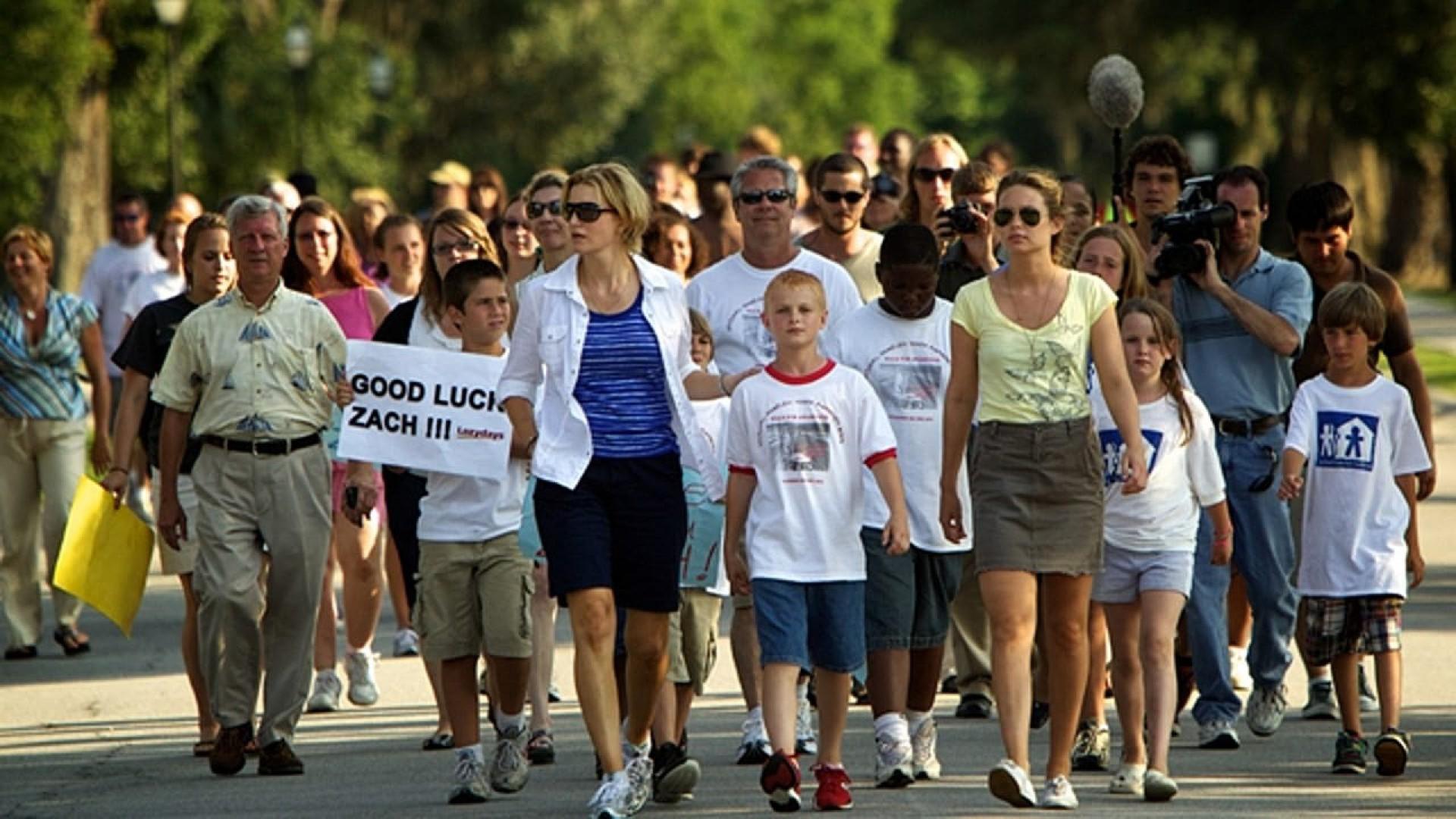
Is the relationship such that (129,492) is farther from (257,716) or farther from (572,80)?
(572,80)

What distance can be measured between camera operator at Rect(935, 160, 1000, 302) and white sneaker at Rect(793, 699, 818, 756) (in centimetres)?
166

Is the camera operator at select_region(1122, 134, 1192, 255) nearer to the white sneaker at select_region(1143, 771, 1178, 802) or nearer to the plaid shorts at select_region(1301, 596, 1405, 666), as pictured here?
the plaid shorts at select_region(1301, 596, 1405, 666)

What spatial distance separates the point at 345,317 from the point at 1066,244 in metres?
2.97

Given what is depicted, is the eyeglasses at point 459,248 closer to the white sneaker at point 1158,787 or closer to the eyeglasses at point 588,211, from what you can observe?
the eyeglasses at point 588,211

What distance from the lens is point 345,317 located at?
12.2m

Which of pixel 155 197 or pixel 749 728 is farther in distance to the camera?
pixel 155 197

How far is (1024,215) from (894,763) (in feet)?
5.96

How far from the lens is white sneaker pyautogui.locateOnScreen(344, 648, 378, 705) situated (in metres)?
12.3

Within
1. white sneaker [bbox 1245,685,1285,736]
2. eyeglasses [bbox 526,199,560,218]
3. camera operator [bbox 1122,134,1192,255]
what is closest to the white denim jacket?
eyeglasses [bbox 526,199,560,218]

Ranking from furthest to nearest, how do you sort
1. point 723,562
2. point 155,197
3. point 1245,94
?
1. point 1245,94
2. point 155,197
3. point 723,562

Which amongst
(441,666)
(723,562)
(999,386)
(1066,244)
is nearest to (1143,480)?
(999,386)

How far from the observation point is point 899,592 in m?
9.55

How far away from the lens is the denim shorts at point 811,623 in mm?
8992

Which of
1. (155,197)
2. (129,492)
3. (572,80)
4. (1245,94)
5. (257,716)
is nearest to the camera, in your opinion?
(257,716)
